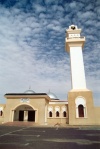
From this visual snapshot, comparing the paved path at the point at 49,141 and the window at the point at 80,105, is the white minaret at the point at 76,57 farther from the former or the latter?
the paved path at the point at 49,141

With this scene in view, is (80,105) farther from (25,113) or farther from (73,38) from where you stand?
(73,38)

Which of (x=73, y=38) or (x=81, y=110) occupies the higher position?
(x=73, y=38)

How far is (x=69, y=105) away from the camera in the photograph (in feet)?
66.9

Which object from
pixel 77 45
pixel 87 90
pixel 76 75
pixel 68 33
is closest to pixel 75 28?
pixel 68 33

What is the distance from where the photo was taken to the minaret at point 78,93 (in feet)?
64.8

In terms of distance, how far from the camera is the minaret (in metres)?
19.8

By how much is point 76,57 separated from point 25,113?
444 inches

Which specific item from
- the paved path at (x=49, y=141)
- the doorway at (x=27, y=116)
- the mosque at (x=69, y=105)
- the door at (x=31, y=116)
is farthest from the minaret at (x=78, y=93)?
the paved path at (x=49, y=141)

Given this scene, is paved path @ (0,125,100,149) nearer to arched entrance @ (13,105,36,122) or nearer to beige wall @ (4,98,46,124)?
beige wall @ (4,98,46,124)

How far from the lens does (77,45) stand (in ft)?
79.0

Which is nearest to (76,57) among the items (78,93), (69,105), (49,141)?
(78,93)

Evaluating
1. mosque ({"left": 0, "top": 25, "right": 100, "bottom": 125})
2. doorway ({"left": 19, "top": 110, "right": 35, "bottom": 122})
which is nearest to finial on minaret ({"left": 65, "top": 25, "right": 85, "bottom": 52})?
mosque ({"left": 0, "top": 25, "right": 100, "bottom": 125})

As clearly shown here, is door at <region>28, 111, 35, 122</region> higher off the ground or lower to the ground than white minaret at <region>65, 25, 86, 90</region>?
lower

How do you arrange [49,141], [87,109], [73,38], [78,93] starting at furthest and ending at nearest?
[73,38]
[78,93]
[87,109]
[49,141]
